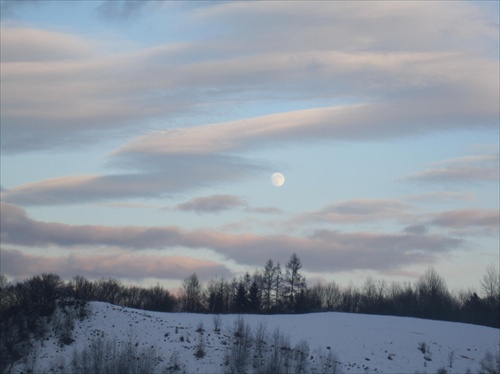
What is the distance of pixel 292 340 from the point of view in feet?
241

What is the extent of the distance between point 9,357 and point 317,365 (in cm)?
2650

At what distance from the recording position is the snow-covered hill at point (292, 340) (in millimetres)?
65250

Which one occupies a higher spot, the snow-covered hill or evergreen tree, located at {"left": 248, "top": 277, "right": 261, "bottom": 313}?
evergreen tree, located at {"left": 248, "top": 277, "right": 261, "bottom": 313}

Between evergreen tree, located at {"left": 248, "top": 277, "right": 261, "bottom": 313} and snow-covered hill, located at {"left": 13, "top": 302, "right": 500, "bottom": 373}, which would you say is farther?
evergreen tree, located at {"left": 248, "top": 277, "right": 261, "bottom": 313}

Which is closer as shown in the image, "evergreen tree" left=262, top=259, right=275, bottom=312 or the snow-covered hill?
the snow-covered hill

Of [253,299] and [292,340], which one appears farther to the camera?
[253,299]

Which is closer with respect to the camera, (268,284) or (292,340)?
(292,340)

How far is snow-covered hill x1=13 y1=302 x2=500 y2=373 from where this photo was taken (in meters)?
65.2

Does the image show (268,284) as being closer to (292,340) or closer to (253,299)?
(253,299)

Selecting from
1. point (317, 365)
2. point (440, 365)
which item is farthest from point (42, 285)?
point (440, 365)

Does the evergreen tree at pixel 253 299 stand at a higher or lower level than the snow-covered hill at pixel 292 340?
higher

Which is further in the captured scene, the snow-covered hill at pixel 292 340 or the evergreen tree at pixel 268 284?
the evergreen tree at pixel 268 284

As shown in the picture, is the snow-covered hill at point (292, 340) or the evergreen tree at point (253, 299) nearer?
the snow-covered hill at point (292, 340)

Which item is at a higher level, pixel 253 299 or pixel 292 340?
pixel 253 299
